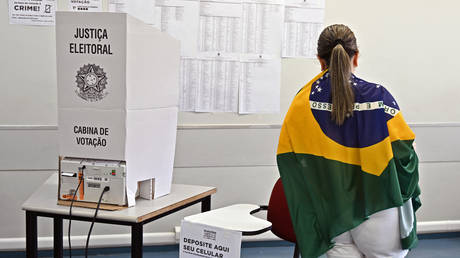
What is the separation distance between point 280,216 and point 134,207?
811 mm

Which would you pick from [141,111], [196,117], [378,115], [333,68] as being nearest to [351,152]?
[378,115]

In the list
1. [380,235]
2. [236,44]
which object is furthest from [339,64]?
[236,44]

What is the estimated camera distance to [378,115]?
1674 millimetres

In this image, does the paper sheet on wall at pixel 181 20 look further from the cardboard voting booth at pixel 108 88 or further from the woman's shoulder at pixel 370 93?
the woman's shoulder at pixel 370 93

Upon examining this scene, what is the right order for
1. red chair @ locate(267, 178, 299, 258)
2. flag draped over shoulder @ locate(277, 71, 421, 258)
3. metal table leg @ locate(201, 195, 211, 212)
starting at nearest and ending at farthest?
flag draped over shoulder @ locate(277, 71, 421, 258)
metal table leg @ locate(201, 195, 211, 212)
red chair @ locate(267, 178, 299, 258)

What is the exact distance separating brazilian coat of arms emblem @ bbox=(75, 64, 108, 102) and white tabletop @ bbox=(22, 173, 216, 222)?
1.34 feet

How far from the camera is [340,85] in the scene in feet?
5.57

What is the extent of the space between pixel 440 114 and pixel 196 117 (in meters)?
1.71

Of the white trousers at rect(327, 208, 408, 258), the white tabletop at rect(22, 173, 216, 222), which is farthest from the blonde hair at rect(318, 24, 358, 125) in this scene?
the white tabletop at rect(22, 173, 216, 222)

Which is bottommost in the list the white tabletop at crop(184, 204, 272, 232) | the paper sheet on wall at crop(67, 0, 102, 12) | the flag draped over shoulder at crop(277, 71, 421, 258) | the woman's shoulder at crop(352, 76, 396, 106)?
the white tabletop at crop(184, 204, 272, 232)

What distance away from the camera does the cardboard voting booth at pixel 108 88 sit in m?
1.83

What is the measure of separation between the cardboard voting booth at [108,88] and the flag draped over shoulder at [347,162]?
53 centimetres

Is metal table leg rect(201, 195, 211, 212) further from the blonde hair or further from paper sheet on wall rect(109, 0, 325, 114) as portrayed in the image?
paper sheet on wall rect(109, 0, 325, 114)

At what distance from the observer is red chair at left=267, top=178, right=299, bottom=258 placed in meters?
2.44
